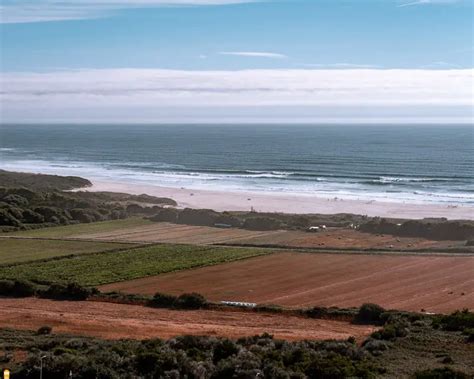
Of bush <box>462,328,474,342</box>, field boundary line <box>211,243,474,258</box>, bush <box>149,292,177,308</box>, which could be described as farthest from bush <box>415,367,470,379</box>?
field boundary line <box>211,243,474,258</box>

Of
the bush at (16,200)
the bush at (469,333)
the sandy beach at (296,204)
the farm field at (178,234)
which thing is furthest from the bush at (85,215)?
the bush at (469,333)

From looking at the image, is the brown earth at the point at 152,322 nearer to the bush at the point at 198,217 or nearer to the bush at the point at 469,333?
the bush at the point at 469,333

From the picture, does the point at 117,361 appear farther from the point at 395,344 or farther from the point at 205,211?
the point at 205,211

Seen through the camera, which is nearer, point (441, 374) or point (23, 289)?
point (441, 374)

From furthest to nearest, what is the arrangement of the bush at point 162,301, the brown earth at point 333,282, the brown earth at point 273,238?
the brown earth at point 273,238, the brown earth at point 333,282, the bush at point 162,301

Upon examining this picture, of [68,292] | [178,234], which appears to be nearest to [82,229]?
[178,234]

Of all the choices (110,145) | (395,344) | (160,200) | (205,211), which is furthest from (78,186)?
(110,145)

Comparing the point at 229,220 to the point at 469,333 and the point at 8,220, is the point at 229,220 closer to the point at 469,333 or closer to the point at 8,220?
the point at 8,220
